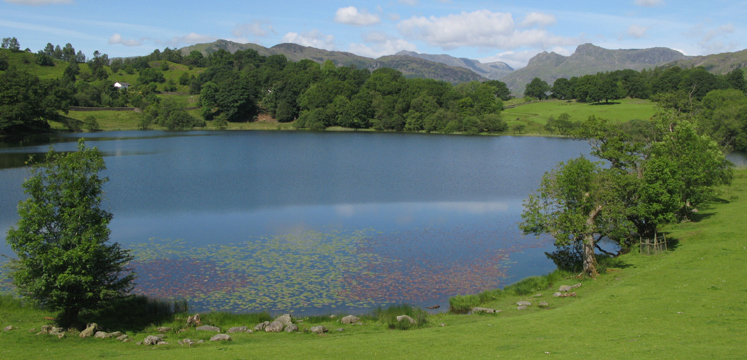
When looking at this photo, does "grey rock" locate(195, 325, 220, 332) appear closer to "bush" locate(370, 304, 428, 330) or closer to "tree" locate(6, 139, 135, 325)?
"tree" locate(6, 139, 135, 325)

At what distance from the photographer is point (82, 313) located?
60.6 ft

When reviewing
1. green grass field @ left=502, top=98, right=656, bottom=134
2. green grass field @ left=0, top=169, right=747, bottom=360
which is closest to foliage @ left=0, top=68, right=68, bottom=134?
green grass field @ left=0, top=169, right=747, bottom=360

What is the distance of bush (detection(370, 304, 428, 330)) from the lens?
17.5 meters

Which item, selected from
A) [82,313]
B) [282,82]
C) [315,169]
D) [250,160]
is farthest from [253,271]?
[282,82]

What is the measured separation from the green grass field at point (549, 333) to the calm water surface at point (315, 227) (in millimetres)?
3955

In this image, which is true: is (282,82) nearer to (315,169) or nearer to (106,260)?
(315,169)

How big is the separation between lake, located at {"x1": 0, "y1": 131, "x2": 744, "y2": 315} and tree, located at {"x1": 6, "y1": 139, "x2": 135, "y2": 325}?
14.4 feet

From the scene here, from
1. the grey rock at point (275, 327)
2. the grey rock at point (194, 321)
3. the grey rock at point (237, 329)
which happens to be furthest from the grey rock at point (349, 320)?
the grey rock at point (194, 321)

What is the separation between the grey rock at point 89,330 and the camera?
16109mm

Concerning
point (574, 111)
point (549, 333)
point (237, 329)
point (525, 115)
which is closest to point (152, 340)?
point (237, 329)

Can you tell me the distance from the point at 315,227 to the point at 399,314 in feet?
49.8

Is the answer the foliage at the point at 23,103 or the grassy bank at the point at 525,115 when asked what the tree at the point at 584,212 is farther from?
the grassy bank at the point at 525,115

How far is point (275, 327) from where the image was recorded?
17141 millimetres

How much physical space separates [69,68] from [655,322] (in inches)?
6736
